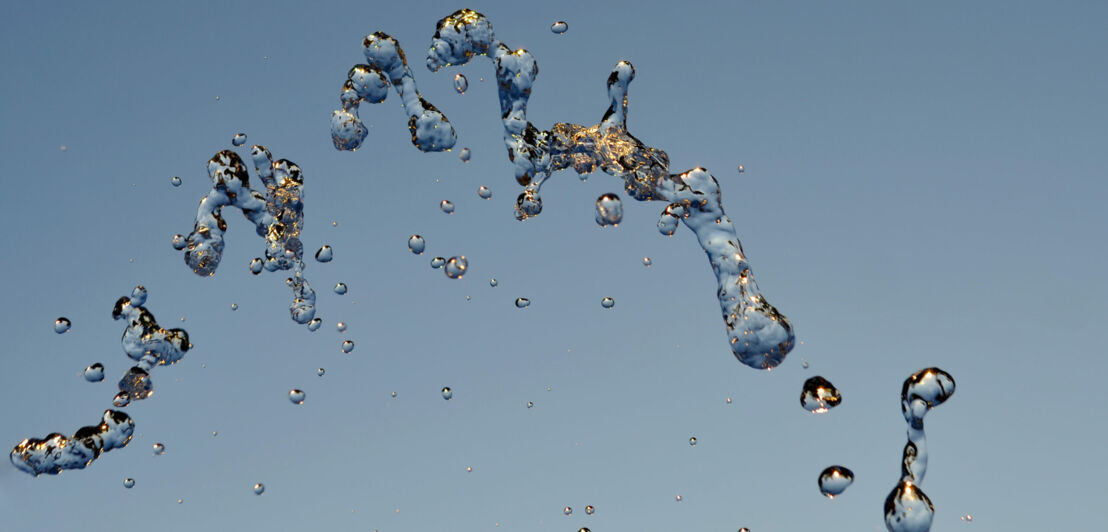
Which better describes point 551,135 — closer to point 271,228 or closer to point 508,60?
point 508,60

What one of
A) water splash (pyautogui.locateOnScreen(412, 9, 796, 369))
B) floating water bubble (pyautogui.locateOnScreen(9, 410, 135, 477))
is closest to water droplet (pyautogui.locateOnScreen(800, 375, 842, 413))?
water splash (pyautogui.locateOnScreen(412, 9, 796, 369))

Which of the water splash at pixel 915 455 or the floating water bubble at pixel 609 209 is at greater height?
the floating water bubble at pixel 609 209

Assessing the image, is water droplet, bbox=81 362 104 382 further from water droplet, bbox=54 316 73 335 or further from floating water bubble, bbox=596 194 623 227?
floating water bubble, bbox=596 194 623 227

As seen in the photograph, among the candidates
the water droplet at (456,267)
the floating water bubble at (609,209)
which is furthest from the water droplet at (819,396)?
the water droplet at (456,267)

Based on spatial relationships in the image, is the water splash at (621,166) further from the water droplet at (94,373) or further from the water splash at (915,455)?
the water droplet at (94,373)

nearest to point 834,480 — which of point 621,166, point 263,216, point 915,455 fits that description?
point 915,455

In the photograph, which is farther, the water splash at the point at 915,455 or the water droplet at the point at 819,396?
the water droplet at the point at 819,396
